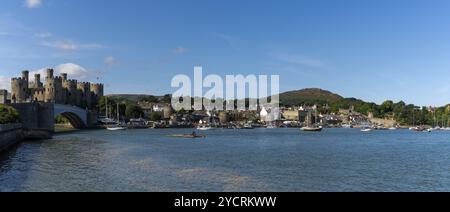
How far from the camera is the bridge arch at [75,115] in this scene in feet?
280

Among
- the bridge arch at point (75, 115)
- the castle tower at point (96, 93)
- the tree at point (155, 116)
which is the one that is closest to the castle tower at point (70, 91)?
the bridge arch at point (75, 115)

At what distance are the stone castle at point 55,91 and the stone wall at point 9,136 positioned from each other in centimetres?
3899

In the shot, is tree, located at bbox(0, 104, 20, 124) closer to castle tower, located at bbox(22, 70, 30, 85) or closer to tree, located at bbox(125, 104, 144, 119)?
castle tower, located at bbox(22, 70, 30, 85)

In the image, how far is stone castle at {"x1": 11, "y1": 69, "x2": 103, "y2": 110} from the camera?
312 feet

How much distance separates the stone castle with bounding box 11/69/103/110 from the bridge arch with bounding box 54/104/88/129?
437 cm

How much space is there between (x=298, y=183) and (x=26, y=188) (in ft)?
34.8

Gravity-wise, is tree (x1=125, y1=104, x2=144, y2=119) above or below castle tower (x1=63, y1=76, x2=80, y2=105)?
below

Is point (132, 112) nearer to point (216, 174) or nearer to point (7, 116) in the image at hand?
point (7, 116)

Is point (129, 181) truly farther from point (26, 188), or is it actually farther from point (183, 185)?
point (26, 188)

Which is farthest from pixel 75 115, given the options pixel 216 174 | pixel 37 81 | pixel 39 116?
pixel 216 174

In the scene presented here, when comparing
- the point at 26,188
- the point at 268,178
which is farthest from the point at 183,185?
the point at 26,188

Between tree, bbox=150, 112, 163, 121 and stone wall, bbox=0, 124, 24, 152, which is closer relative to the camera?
stone wall, bbox=0, 124, 24, 152

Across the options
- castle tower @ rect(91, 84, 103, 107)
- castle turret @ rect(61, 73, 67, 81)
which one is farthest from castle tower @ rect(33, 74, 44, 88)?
castle tower @ rect(91, 84, 103, 107)

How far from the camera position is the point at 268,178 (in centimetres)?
2348
